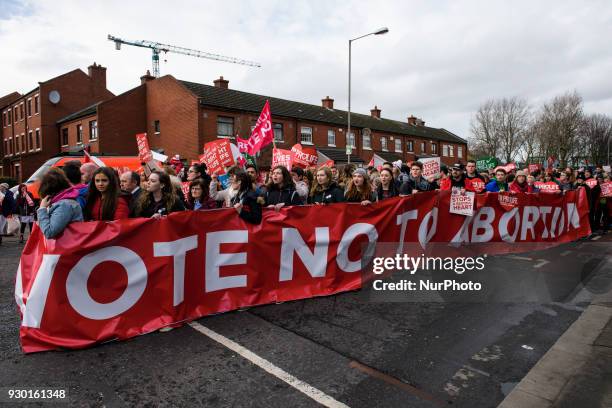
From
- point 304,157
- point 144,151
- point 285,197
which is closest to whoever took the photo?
point 285,197

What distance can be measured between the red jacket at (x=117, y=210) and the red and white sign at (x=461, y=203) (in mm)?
5551

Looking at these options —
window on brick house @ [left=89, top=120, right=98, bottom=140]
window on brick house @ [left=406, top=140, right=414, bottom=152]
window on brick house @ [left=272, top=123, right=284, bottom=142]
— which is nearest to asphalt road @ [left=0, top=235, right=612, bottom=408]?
window on brick house @ [left=272, top=123, right=284, bottom=142]

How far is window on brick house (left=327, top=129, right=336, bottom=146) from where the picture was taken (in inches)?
1410

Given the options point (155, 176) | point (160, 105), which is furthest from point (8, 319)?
point (160, 105)

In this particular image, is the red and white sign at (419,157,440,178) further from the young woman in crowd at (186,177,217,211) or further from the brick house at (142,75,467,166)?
the brick house at (142,75,467,166)

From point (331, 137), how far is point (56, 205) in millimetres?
32996

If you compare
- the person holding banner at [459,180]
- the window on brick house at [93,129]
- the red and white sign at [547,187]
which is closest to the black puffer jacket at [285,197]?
the person holding banner at [459,180]

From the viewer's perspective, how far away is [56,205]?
12.9 ft

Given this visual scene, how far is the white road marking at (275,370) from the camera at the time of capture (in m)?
3.02

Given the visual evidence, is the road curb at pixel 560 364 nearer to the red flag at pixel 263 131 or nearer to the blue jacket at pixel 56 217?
the blue jacket at pixel 56 217

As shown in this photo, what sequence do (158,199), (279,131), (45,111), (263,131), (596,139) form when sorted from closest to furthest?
(158,199) → (263,131) → (279,131) → (45,111) → (596,139)

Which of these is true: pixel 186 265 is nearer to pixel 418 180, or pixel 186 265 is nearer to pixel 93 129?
pixel 418 180

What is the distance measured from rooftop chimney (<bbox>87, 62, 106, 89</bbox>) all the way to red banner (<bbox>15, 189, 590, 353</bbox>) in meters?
42.9

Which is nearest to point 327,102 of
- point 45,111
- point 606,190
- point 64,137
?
point 64,137
